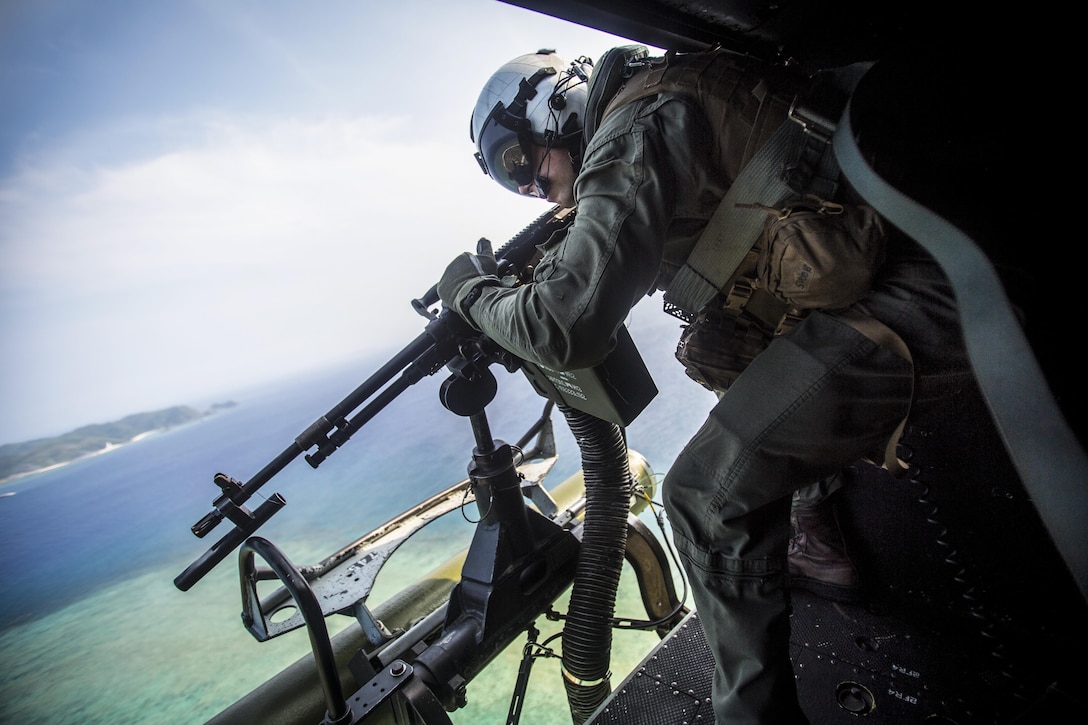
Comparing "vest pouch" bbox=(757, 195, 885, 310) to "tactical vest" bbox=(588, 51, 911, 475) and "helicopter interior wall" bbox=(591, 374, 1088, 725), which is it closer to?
"tactical vest" bbox=(588, 51, 911, 475)

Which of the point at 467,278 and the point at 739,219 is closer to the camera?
the point at 739,219

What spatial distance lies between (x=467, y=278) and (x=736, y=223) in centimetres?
87

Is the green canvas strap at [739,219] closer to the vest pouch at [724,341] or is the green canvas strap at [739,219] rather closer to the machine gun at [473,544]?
the vest pouch at [724,341]

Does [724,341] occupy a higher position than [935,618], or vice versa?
[724,341]

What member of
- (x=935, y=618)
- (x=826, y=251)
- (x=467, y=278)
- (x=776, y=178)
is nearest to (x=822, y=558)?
(x=935, y=618)

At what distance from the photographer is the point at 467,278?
1.61 m

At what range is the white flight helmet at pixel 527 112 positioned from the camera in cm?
174

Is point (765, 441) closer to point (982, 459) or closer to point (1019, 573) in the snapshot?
point (982, 459)

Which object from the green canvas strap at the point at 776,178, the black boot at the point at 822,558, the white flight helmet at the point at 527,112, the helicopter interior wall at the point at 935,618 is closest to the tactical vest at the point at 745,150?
the green canvas strap at the point at 776,178

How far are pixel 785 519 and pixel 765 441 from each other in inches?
10.0

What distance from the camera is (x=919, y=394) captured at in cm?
109

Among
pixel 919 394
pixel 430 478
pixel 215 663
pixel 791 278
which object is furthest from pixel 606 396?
pixel 430 478

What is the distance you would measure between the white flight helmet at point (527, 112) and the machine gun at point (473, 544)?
0.91 ft

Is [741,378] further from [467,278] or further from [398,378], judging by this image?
[398,378]
